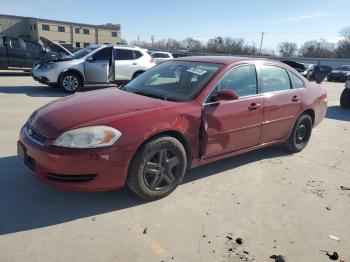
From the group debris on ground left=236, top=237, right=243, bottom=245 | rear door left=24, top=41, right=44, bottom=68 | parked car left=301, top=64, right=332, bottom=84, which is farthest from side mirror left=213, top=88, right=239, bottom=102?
rear door left=24, top=41, right=44, bottom=68

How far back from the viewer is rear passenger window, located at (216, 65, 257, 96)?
4520mm

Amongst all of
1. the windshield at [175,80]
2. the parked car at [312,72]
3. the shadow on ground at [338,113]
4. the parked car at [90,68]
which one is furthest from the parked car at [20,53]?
the windshield at [175,80]

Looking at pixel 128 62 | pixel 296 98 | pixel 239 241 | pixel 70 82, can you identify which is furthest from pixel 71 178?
pixel 128 62

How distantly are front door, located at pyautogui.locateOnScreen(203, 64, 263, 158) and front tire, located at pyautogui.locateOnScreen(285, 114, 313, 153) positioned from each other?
3.56 feet

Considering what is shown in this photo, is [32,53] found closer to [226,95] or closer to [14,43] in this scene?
[14,43]

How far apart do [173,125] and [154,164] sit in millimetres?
479

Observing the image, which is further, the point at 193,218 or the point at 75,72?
the point at 75,72

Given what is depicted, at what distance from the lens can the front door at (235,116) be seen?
427cm

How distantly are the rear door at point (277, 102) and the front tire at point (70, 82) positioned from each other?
7906 mm

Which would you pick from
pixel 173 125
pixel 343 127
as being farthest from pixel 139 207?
pixel 343 127

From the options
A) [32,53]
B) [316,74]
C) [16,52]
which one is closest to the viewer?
[16,52]

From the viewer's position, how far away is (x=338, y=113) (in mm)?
10703

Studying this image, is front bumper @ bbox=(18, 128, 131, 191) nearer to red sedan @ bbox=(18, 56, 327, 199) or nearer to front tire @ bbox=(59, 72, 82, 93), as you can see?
red sedan @ bbox=(18, 56, 327, 199)

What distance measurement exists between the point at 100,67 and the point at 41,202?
8571 millimetres
